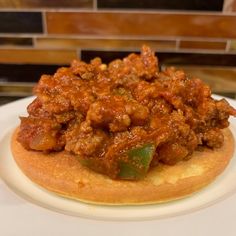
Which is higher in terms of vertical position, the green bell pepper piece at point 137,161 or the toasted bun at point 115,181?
the green bell pepper piece at point 137,161

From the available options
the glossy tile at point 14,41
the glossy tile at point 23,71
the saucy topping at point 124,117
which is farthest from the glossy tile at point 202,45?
the saucy topping at point 124,117

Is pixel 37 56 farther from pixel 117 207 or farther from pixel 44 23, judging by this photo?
pixel 117 207

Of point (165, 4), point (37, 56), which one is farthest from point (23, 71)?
point (165, 4)

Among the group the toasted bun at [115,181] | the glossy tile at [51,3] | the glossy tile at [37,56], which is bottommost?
the glossy tile at [37,56]

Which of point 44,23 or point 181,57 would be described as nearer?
point 44,23

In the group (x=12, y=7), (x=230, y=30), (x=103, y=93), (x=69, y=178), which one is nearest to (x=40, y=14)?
(x=12, y=7)

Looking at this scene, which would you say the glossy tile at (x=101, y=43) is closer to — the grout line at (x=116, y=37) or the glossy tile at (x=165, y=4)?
the grout line at (x=116, y=37)

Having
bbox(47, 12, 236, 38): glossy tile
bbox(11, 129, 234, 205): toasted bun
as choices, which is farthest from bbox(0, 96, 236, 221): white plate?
bbox(47, 12, 236, 38): glossy tile
